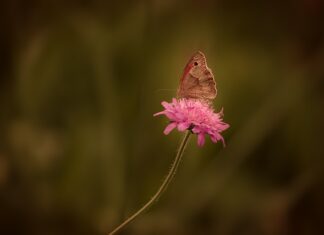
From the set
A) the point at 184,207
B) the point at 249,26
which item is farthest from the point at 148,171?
the point at 249,26

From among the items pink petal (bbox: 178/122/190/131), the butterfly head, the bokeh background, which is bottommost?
pink petal (bbox: 178/122/190/131)

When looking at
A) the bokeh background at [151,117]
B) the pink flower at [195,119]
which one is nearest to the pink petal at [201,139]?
the pink flower at [195,119]

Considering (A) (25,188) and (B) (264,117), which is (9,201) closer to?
(A) (25,188)

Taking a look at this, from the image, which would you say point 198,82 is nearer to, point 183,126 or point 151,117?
point 183,126

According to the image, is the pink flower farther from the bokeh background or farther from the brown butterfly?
the bokeh background

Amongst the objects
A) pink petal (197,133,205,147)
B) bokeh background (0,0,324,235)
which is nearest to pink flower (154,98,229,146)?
pink petal (197,133,205,147)

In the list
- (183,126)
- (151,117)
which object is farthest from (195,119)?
(151,117)

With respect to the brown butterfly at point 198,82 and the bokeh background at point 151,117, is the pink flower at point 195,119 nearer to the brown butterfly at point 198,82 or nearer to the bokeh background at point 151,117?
the brown butterfly at point 198,82
